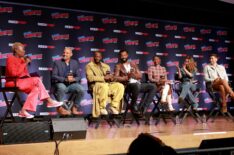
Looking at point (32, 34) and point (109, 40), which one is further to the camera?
point (109, 40)

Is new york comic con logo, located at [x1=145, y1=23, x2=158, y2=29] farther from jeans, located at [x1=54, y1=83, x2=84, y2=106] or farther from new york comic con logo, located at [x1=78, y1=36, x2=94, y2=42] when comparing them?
jeans, located at [x1=54, y1=83, x2=84, y2=106]

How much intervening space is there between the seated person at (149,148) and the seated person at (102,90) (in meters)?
4.11

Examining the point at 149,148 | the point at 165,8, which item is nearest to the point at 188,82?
the point at 165,8

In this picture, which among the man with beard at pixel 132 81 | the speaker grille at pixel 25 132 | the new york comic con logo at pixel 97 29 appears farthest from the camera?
the new york comic con logo at pixel 97 29

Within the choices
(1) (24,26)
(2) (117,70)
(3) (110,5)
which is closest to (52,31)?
(1) (24,26)

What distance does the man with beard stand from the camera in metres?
6.18

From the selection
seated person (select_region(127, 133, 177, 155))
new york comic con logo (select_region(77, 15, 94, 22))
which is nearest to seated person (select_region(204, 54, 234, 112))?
new york comic con logo (select_region(77, 15, 94, 22))

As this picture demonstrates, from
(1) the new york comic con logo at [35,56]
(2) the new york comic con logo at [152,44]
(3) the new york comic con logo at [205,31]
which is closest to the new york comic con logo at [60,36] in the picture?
(1) the new york comic con logo at [35,56]

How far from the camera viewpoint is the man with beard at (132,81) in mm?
6180

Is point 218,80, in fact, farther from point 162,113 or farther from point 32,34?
point 32,34

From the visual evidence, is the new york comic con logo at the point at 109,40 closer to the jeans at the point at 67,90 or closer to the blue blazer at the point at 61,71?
the blue blazer at the point at 61,71

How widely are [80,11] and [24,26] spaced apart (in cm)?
136

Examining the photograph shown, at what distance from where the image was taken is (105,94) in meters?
5.92

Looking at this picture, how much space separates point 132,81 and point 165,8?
3277mm
